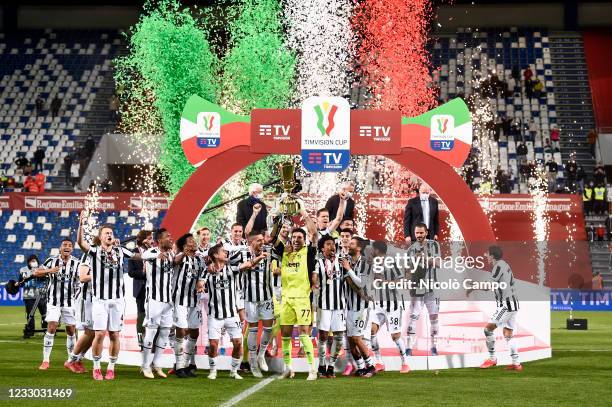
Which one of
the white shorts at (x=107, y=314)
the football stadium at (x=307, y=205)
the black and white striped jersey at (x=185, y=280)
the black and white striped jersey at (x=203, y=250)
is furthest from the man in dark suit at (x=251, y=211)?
the white shorts at (x=107, y=314)

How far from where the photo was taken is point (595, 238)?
127 feet

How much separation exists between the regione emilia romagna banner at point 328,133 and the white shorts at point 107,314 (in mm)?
5858

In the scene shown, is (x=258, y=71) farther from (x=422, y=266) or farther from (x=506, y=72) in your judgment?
(x=422, y=266)

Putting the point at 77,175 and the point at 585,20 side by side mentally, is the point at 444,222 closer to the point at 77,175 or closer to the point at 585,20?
Result: the point at 77,175

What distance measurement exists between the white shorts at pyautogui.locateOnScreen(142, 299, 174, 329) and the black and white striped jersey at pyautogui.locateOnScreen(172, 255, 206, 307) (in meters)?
0.23

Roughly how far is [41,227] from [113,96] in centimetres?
900

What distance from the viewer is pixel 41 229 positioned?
41.0 metres

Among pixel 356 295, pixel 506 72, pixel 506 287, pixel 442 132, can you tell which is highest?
pixel 506 72

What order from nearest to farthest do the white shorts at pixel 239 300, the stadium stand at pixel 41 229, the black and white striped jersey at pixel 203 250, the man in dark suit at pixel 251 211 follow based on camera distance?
1. the white shorts at pixel 239 300
2. the black and white striped jersey at pixel 203 250
3. the man in dark suit at pixel 251 211
4. the stadium stand at pixel 41 229

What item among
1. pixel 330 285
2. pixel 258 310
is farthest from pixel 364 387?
pixel 258 310

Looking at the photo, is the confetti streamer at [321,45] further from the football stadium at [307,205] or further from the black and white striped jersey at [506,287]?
the black and white striped jersey at [506,287]

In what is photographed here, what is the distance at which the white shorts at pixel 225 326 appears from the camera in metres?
16.1

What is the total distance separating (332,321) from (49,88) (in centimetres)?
3665

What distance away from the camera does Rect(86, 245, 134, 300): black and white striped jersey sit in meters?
15.4
